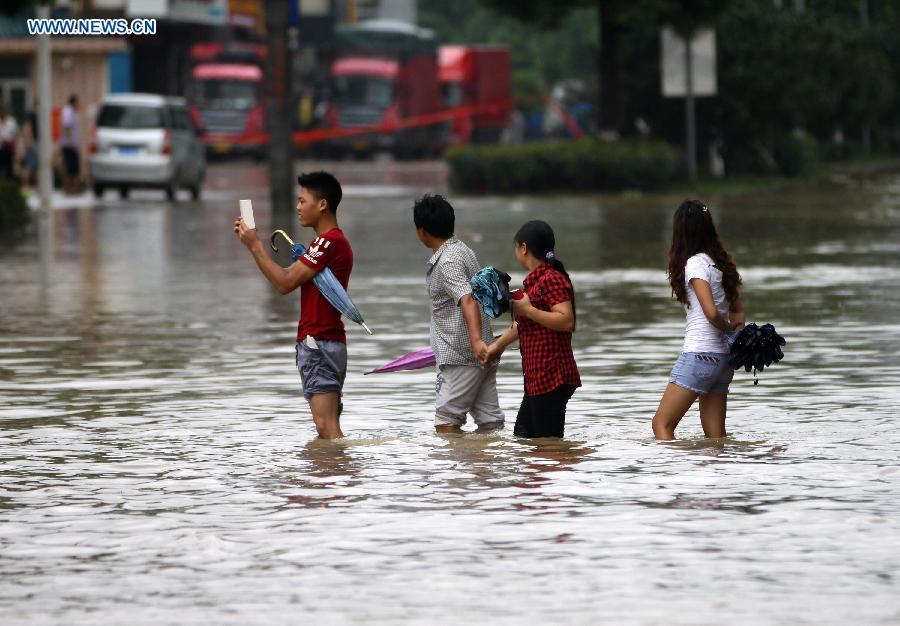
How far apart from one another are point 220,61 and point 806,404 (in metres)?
54.5

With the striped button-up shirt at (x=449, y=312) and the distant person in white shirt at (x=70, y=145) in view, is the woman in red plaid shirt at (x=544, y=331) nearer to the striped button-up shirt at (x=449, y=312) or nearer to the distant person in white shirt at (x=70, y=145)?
the striped button-up shirt at (x=449, y=312)

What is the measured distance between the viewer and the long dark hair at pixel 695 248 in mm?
10055

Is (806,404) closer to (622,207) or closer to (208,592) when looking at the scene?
(208,592)

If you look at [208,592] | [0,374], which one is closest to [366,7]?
[0,374]

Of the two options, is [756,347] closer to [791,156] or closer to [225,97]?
[791,156]

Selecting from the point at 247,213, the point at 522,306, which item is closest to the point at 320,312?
the point at 247,213

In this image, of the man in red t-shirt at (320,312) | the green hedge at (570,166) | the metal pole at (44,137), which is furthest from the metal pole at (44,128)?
the man in red t-shirt at (320,312)

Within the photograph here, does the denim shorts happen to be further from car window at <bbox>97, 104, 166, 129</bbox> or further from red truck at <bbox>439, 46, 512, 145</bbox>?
red truck at <bbox>439, 46, 512, 145</bbox>

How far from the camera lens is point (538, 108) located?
93.5 metres

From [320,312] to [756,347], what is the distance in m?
1.99

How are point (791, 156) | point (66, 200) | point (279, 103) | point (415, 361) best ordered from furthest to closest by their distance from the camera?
1. point (791, 156)
2. point (66, 200)
3. point (279, 103)
4. point (415, 361)

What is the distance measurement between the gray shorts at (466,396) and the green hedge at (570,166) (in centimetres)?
3191

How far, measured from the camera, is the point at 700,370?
10.0 metres

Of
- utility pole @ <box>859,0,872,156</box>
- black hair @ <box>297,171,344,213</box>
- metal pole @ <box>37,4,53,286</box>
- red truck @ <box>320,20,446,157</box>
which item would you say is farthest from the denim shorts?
utility pole @ <box>859,0,872,156</box>
